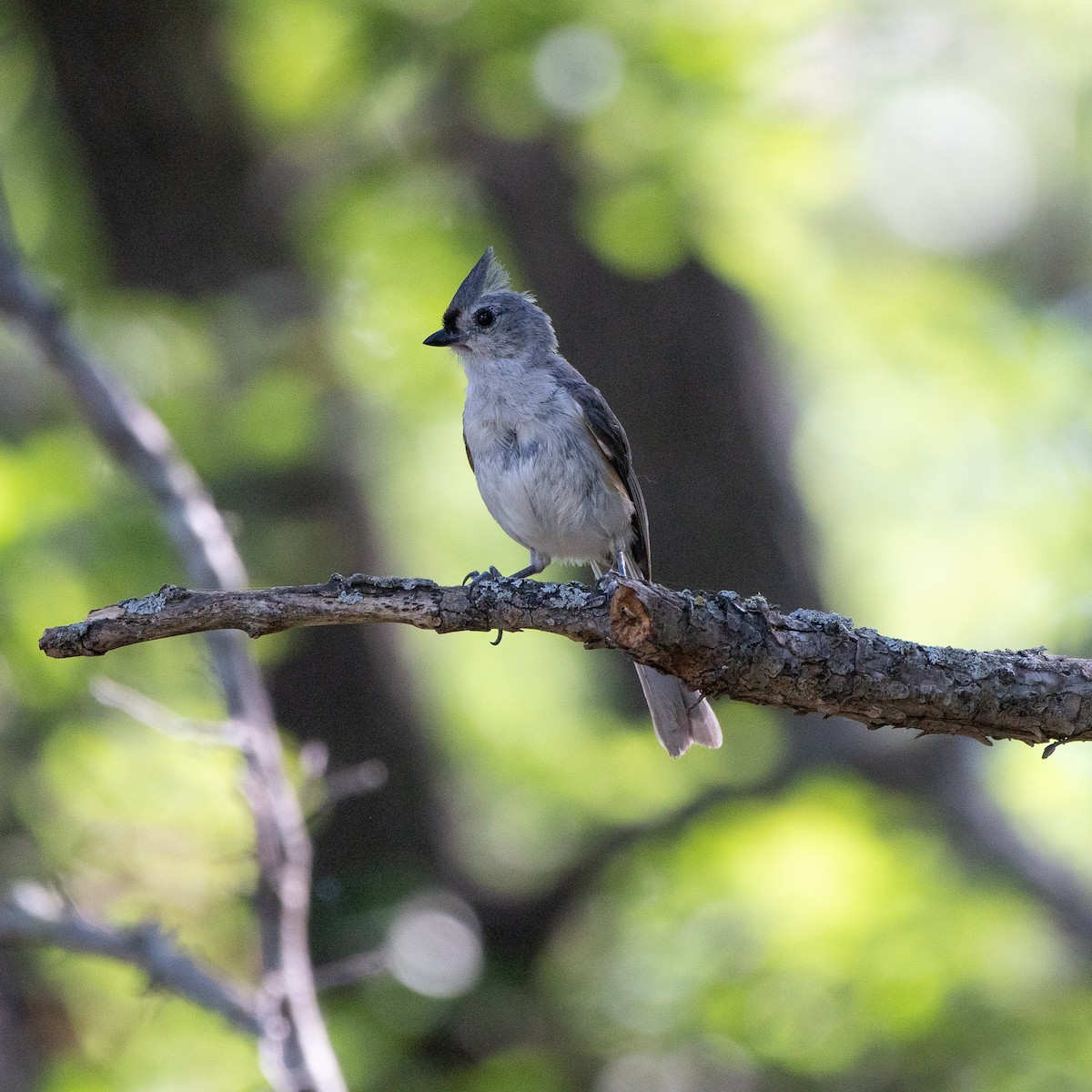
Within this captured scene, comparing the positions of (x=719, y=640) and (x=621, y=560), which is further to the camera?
(x=621, y=560)

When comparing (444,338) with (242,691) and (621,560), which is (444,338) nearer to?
(621,560)

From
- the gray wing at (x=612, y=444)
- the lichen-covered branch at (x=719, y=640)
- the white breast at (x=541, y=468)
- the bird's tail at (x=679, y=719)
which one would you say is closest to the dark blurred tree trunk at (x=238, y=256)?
the white breast at (x=541, y=468)

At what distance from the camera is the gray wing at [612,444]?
4398 mm

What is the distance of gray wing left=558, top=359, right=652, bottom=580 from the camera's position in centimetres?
440

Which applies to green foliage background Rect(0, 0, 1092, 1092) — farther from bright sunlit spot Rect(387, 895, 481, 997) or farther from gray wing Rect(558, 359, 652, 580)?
gray wing Rect(558, 359, 652, 580)

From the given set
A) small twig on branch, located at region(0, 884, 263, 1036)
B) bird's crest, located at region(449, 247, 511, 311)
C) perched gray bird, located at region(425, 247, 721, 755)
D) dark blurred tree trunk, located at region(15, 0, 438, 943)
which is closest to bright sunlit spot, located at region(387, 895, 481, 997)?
dark blurred tree trunk, located at region(15, 0, 438, 943)

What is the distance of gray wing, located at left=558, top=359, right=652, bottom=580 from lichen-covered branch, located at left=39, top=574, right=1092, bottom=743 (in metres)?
1.70

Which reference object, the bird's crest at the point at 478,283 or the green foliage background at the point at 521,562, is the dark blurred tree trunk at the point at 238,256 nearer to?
the green foliage background at the point at 521,562

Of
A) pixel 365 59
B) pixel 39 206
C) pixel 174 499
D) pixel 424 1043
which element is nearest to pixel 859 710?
pixel 174 499

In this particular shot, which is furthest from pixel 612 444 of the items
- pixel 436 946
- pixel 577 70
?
pixel 436 946

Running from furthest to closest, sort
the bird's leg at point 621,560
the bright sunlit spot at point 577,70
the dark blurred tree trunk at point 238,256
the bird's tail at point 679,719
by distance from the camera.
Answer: the dark blurred tree trunk at point 238,256 → the bright sunlit spot at point 577,70 → the bird's leg at point 621,560 → the bird's tail at point 679,719

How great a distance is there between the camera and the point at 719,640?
8.41ft

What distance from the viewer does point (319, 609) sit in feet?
8.34

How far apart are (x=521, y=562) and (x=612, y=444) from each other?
2258 millimetres
